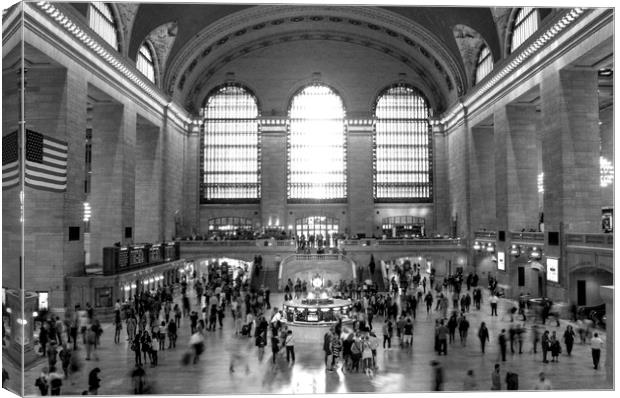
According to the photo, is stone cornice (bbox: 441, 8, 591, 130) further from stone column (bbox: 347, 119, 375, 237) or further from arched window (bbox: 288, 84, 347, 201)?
arched window (bbox: 288, 84, 347, 201)

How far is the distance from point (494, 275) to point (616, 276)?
86.1ft

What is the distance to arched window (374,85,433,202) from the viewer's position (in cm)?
4862

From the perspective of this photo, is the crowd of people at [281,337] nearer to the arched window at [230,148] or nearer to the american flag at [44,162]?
the american flag at [44,162]

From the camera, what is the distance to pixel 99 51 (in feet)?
88.3

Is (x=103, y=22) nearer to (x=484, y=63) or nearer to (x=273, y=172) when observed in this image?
(x=273, y=172)

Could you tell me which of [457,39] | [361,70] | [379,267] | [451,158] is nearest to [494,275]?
[379,267]

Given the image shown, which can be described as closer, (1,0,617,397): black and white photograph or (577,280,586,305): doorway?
(1,0,617,397): black and white photograph

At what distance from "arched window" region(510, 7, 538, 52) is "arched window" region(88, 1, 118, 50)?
20717mm

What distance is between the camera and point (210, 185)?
48.5 m

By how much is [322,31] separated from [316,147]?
9390 mm

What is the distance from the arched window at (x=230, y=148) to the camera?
48344mm

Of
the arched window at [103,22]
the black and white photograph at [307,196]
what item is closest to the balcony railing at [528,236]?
the black and white photograph at [307,196]

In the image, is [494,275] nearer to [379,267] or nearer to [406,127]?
[379,267]

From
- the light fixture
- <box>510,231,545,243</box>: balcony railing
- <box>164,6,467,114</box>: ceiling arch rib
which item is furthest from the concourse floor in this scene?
<box>164,6,467,114</box>: ceiling arch rib
